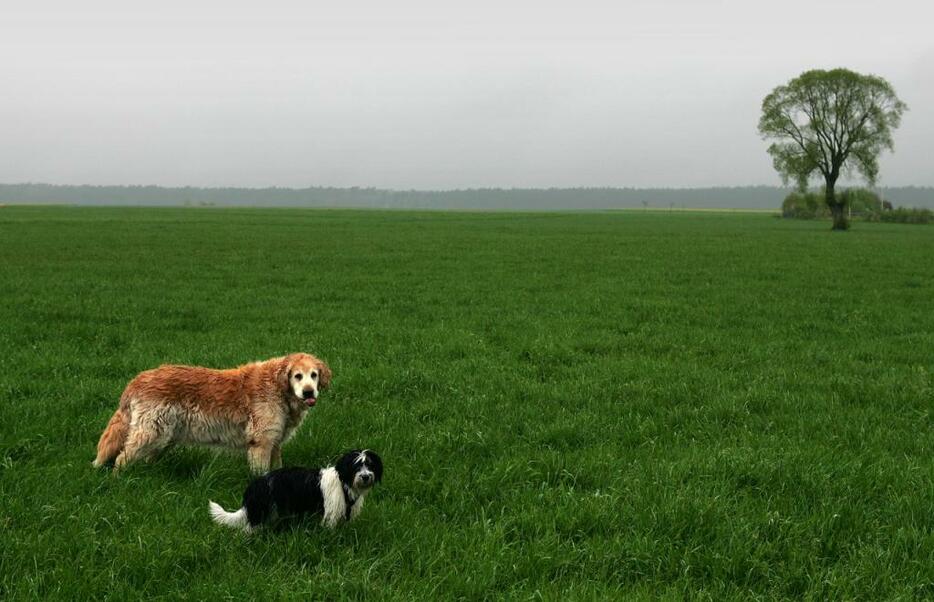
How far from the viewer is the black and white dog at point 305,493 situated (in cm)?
464

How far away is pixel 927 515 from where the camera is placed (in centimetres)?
530

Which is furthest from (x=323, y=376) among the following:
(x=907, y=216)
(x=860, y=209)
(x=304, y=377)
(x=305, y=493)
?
(x=860, y=209)

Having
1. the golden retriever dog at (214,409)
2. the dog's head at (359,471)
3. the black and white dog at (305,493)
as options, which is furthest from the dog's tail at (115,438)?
the dog's head at (359,471)

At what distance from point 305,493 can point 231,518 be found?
0.60m

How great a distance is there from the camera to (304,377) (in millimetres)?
5465

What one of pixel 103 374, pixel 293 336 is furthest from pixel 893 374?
pixel 103 374

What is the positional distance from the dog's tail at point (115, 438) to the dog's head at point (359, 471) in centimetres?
219

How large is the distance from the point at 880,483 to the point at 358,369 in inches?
266

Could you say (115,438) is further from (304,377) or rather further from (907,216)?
(907,216)

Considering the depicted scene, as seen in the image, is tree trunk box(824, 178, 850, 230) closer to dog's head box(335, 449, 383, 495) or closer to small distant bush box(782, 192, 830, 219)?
small distant bush box(782, 192, 830, 219)

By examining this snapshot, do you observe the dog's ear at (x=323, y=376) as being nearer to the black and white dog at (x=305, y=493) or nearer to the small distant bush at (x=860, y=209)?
the black and white dog at (x=305, y=493)

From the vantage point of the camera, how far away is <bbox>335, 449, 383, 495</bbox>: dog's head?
14.9ft

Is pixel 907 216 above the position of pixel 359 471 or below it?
above

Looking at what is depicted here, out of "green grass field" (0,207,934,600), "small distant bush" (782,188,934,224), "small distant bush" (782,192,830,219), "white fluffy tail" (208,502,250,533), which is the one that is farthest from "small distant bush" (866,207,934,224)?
"white fluffy tail" (208,502,250,533)
